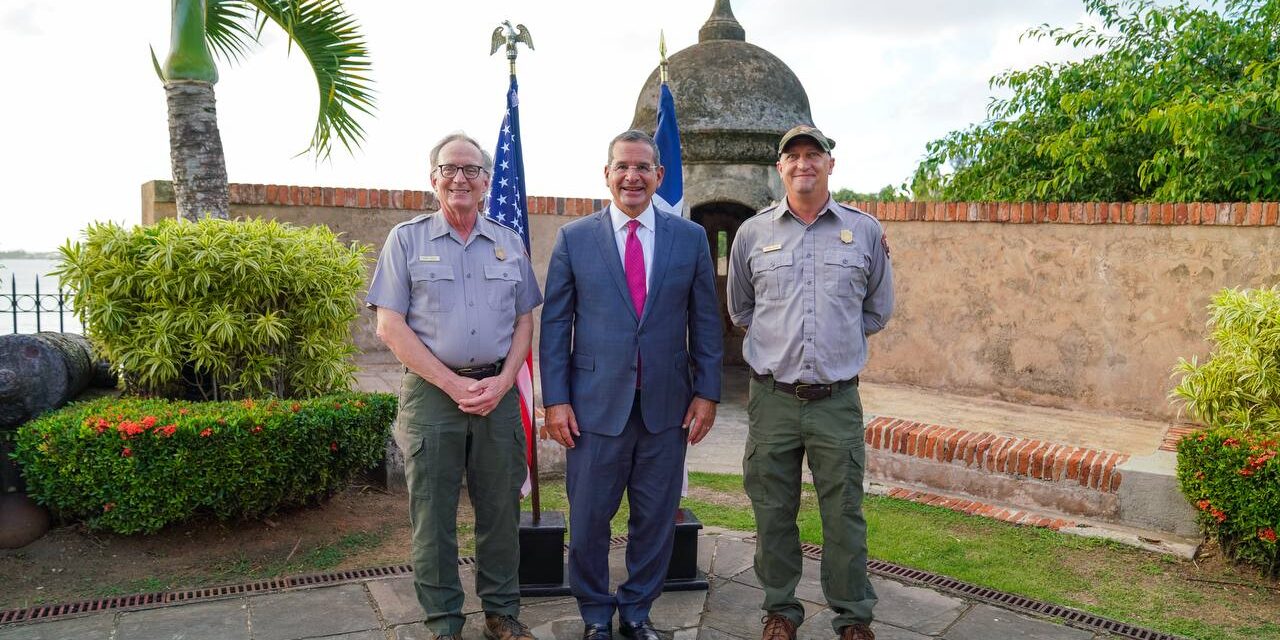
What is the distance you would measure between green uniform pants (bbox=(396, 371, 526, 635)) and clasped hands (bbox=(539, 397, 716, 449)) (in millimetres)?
190

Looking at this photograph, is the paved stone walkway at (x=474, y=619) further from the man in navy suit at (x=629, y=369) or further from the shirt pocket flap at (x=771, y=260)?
the shirt pocket flap at (x=771, y=260)

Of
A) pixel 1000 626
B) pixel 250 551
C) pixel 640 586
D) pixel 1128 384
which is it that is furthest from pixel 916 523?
pixel 250 551

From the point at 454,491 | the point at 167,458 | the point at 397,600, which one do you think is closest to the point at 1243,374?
the point at 454,491

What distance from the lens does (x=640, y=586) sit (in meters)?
3.44

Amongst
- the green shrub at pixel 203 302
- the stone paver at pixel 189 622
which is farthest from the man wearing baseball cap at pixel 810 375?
the green shrub at pixel 203 302

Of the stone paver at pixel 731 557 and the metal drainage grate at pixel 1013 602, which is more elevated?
the stone paver at pixel 731 557

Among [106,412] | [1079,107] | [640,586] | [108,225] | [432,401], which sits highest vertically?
[1079,107]

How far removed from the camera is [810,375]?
10.7ft

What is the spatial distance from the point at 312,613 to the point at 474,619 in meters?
0.73

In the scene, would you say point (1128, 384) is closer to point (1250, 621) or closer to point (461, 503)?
point (1250, 621)

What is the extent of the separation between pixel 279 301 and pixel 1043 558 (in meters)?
4.37

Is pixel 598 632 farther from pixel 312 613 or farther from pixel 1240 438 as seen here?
pixel 1240 438

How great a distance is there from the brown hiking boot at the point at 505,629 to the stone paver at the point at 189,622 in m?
1.02

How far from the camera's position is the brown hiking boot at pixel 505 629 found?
336 cm
